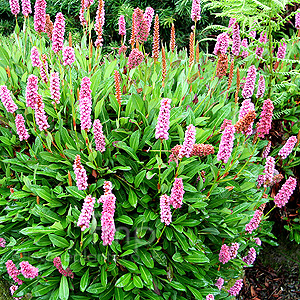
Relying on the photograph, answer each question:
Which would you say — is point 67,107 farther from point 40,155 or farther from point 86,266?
point 86,266

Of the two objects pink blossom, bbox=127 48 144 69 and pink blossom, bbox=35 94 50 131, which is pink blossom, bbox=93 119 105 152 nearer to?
pink blossom, bbox=35 94 50 131

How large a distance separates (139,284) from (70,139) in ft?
3.74

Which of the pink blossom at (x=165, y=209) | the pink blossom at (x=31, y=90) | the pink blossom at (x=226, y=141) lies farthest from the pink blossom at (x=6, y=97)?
the pink blossom at (x=226, y=141)

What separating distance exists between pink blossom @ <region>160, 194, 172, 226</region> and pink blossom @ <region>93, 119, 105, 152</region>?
0.53m

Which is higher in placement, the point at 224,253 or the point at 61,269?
the point at 61,269

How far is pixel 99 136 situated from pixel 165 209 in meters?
0.65

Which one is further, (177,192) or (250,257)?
(250,257)

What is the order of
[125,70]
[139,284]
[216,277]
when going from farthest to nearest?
1. [125,70]
2. [216,277]
3. [139,284]

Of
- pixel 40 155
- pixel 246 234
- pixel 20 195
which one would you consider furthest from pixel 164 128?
pixel 246 234

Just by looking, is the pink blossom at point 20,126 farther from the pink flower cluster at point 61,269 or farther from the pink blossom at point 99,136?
the pink flower cluster at point 61,269

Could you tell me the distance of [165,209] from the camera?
7.19 feet

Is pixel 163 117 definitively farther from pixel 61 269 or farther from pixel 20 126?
pixel 61 269

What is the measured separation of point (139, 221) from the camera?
2373mm

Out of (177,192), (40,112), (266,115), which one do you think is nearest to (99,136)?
(40,112)
